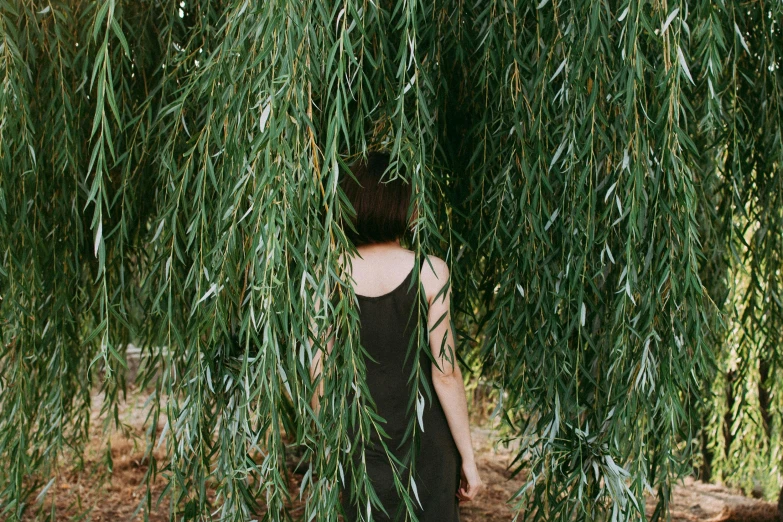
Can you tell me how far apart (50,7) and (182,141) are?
43cm

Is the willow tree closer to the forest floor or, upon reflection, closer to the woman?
the woman

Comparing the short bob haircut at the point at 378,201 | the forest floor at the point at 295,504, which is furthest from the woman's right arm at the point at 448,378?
the forest floor at the point at 295,504

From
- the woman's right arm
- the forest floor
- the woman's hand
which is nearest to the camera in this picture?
the woman's right arm

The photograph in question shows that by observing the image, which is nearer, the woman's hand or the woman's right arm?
the woman's right arm

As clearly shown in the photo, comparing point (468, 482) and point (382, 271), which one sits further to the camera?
point (468, 482)

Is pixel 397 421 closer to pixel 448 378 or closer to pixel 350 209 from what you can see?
pixel 448 378

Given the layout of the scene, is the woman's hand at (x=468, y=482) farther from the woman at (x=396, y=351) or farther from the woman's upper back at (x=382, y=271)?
the woman's upper back at (x=382, y=271)

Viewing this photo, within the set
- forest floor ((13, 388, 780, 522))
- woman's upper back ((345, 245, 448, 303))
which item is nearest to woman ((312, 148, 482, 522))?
woman's upper back ((345, 245, 448, 303))

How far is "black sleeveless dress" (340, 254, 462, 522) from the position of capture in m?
1.56

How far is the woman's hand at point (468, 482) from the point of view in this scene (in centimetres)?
164

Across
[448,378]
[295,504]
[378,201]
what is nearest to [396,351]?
[448,378]

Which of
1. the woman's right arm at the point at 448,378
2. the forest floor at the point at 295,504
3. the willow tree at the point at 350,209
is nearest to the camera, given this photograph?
the willow tree at the point at 350,209

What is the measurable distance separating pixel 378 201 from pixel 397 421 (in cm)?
48

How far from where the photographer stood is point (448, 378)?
5.17ft
